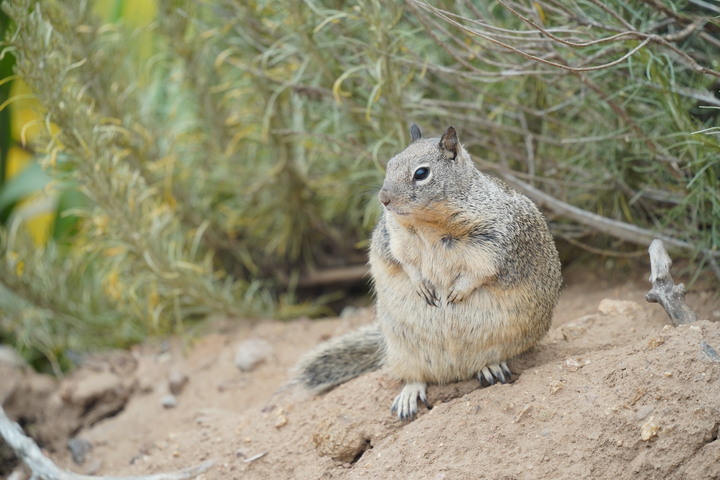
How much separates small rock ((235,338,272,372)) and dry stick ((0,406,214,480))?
1303 mm

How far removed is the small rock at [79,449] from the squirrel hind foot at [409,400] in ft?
7.11

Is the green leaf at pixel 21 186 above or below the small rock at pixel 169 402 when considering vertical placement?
above

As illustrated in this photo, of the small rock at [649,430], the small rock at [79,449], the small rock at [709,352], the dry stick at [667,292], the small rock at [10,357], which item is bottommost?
the small rock at [79,449]

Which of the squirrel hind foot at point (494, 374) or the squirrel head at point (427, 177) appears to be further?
the squirrel hind foot at point (494, 374)

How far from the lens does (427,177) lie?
3.54 meters

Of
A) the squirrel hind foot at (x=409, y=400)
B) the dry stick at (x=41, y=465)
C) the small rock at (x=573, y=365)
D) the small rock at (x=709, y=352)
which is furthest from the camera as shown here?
the dry stick at (x=41, y=465)

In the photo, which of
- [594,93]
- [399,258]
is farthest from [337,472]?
[594,93]

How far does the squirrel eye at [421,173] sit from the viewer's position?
11.6ft

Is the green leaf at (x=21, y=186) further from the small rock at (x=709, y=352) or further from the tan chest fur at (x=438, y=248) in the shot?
the small rock at (x=709, y=352)

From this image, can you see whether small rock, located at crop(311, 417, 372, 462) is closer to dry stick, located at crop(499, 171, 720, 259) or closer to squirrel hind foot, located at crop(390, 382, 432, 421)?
squirrel hind foot, located at crop(390, 382, 432, 421)

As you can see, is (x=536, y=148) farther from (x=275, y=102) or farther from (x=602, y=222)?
(x=275, y=102)

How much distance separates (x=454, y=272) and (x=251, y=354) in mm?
2161

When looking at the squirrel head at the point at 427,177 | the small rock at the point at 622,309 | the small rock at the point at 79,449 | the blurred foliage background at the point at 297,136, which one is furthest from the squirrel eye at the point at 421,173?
the small rock at the point at 79,449

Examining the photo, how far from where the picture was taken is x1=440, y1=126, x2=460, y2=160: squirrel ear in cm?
356
